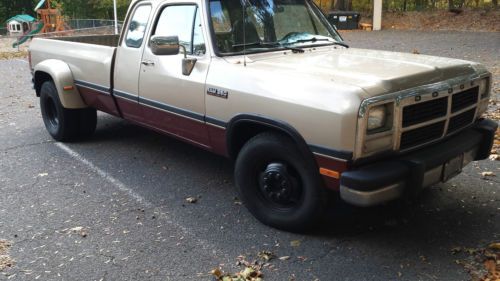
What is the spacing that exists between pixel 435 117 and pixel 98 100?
412 cm

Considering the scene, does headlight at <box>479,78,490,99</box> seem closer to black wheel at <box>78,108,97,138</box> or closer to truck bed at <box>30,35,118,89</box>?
truck bed at <box>30,35,118,89</box>

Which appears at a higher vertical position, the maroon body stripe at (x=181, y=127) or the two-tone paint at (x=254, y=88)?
the two-tone paint at (x=254, y=88)

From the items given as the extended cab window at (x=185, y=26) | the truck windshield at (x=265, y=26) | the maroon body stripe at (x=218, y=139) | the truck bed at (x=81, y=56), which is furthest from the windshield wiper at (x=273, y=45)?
the truck bed at (x=81, y=56)

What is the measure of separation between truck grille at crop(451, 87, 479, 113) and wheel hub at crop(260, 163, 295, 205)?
140cm

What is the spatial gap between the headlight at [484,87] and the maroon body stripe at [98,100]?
155 inches

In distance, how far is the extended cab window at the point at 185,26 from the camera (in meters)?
4.69

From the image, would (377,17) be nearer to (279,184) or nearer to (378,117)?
(279,184)

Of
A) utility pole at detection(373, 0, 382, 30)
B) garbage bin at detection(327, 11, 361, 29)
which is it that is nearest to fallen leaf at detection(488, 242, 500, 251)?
utility pole at detection(373, 0, 382, 30)

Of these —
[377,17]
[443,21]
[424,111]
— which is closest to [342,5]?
[377,17]

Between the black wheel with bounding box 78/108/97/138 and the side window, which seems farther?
the black wheel with bounding box 78/108/97/138

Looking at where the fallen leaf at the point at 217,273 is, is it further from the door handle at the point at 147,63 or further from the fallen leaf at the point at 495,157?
the fallen leaf at the point at 495,157

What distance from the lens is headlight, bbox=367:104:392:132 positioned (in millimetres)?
3377

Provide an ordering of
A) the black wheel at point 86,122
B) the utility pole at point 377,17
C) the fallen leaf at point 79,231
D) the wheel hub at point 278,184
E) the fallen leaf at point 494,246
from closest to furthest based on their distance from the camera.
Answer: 1. the fallen leaf at point 494,246
2. the wheel hub at point 278,184
3. the fallen leaf at point 79,231
4. the black wheel at point 86,122
5. the utility pole at point 377,17

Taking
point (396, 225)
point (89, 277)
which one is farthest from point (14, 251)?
point (396, 225)
